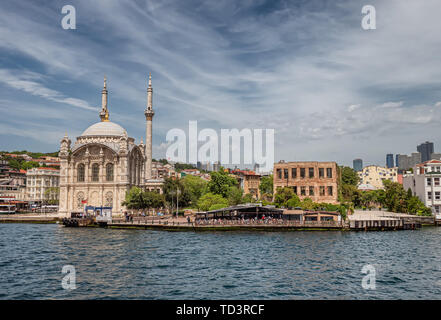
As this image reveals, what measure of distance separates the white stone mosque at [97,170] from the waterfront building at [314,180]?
33.7 meters

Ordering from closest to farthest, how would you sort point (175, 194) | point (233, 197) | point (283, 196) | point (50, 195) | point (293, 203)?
point (293, 203), point (283, 196), point (233, 197), point (175, 194), point (50, 195)

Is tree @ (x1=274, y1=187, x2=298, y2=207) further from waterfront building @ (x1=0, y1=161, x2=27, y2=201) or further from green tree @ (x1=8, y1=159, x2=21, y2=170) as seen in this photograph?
green tree @ (x1=8, y1=159, x2=21, y2=170)

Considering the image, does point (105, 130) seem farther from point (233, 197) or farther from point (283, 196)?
point (283, 196)

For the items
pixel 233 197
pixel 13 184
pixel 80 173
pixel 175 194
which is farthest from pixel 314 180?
pixel 13 184

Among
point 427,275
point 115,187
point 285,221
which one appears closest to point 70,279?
point 427,275

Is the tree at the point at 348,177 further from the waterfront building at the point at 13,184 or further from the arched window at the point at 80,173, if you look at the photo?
the waterfront building at the point at 13,184

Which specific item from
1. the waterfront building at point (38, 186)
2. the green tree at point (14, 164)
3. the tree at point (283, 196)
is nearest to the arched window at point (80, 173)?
the waterfront building at point (38, 186)

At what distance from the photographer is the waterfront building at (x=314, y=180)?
67.6 meters

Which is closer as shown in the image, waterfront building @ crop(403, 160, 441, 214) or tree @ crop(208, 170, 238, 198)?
waterfront building @ crop(403, 160, 441, 214)

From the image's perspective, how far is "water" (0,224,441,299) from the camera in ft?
66.2

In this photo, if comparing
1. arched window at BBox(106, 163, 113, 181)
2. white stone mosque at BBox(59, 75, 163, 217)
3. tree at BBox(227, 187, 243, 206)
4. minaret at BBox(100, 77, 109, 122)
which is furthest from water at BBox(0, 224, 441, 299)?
minaret at BBox(100, 77, 109, 122)

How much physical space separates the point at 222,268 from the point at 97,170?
64.6m

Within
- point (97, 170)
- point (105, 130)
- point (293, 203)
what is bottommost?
point (293, 203)

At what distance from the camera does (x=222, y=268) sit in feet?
85.9
